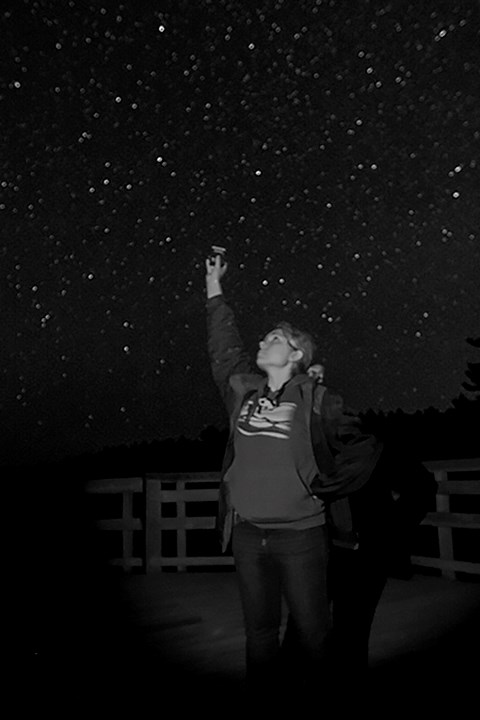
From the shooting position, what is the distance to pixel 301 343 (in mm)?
3047

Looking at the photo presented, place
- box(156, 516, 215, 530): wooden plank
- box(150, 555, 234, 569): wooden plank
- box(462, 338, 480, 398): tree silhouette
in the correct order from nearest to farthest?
box(150, 555, 234, 569): wooden plank, box(156, 516, 215, 530): wooden plank, box(462, 338, 480, 398): tree silhouette

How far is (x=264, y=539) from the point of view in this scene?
9.17ft

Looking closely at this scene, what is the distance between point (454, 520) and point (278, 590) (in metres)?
4.61

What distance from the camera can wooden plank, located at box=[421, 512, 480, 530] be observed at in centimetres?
679

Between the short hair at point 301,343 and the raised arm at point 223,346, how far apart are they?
20 centimetres

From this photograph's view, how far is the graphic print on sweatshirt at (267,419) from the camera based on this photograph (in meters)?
2.78

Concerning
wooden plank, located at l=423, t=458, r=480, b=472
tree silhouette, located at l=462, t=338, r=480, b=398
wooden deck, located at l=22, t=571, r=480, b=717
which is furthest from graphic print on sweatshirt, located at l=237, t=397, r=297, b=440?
tree silhouette, located at l=462, t=338, r=480, b=398

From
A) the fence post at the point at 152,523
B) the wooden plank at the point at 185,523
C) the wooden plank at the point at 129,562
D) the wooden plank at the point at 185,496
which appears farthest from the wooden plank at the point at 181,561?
the wooden plank at the point at 185,496

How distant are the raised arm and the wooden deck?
1227 millimetres

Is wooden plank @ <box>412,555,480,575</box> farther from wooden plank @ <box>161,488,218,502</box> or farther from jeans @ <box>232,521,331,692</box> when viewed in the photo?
jeans @ <box>232,521,331,692</box>

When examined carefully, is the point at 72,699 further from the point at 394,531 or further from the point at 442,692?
the point at 394,531

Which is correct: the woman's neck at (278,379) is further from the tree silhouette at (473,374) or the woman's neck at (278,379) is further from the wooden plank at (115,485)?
the tree silhouette at (473,374)

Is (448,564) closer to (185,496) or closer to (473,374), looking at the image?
(185,496)

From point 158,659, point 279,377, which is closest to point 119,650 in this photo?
point 158,659
